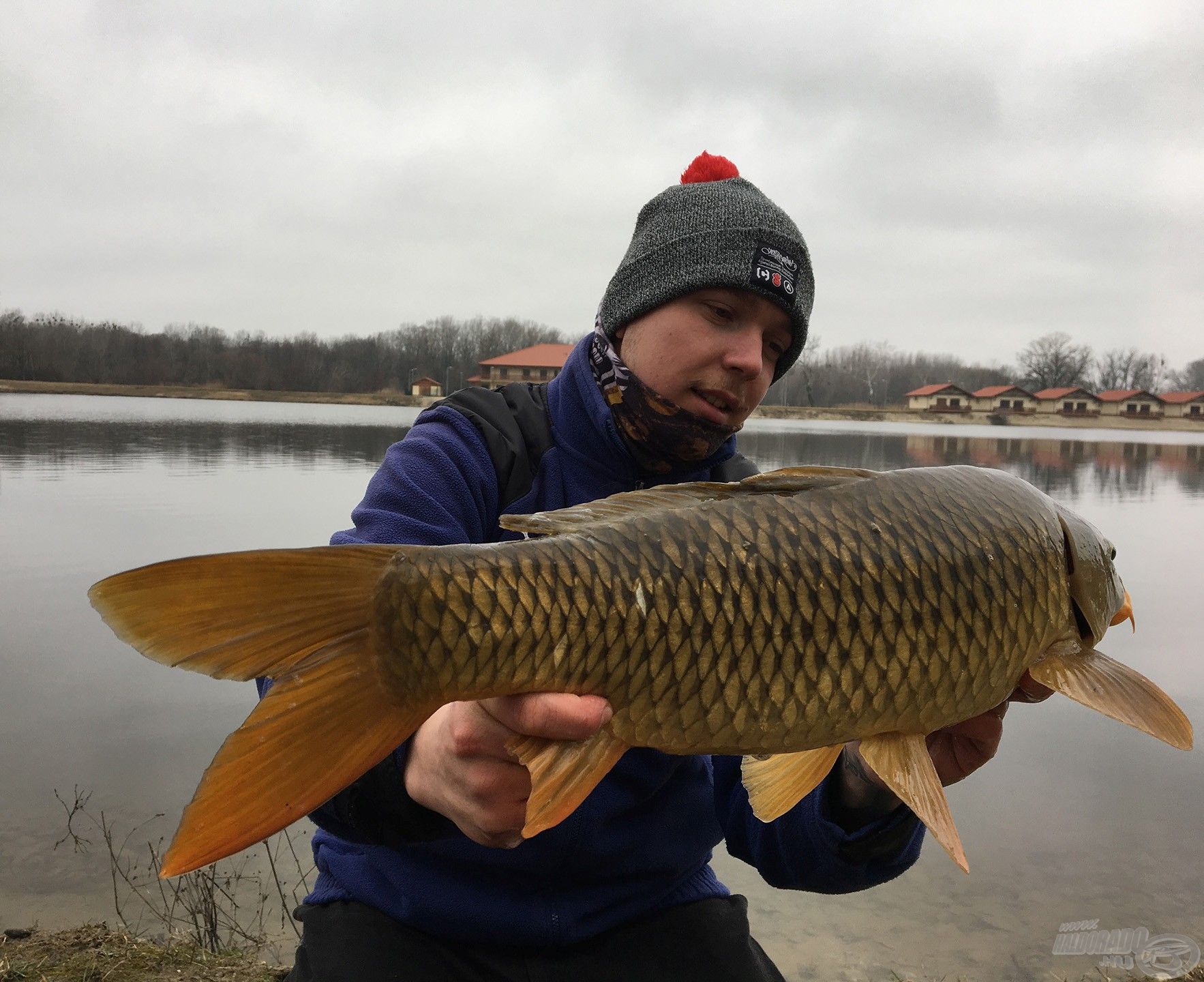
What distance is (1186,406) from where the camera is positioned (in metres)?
49.5

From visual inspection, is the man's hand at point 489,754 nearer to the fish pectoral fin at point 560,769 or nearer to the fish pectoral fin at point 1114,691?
the fish pectoral fin at point 560,769

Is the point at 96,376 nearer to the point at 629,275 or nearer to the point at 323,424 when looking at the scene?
the point at 323,424

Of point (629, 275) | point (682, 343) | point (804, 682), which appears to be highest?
point (629, 275)

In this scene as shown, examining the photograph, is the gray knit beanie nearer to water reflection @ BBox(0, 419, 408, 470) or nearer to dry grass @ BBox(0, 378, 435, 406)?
water reflection @ BBox(0, 419, 408, 470)

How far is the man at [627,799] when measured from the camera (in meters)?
1.29

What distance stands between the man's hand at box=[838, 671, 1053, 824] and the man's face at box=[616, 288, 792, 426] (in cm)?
63

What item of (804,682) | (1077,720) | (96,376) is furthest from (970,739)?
(96,376)

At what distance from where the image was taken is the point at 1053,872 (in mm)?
2738

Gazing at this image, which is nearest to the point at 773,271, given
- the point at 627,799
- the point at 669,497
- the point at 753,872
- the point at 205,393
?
the point at 669,497

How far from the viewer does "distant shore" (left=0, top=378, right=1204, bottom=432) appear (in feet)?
130

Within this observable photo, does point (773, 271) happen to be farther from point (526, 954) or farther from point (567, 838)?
point (526, 954)

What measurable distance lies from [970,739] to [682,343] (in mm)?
805

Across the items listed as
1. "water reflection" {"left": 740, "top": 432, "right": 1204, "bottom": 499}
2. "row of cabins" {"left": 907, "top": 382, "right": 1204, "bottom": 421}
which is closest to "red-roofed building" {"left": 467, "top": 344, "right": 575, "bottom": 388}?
"row of cabins" {"left": 907, "top": 382, "right": 1204, "bottom": 421}

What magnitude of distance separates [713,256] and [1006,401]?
178ft
